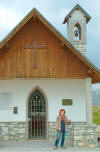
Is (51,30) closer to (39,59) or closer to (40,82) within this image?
(39,59)

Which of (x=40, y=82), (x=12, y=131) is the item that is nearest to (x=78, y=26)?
(x=40, y=82)

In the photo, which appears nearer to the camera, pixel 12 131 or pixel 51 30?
pixel 51 30

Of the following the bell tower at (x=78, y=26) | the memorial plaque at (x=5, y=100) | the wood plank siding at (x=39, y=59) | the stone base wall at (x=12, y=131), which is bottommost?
the stone base wall at (x=12, y=131)

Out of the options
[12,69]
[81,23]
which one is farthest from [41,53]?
[81,23]

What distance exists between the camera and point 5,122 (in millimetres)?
11734

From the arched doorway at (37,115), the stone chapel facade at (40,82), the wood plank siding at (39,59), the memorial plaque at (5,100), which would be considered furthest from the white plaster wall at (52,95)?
the wood plank siding at (39,59)

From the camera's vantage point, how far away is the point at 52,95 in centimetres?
1198

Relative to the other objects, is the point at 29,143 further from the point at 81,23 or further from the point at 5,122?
the point at 81,23

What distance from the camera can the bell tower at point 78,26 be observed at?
1547cm

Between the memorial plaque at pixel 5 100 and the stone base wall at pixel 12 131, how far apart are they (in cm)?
82

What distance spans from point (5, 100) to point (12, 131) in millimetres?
1627

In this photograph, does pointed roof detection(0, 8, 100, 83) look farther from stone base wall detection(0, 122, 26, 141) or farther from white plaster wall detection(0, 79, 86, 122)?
stone base wall detection(0, 122, 26, 141)

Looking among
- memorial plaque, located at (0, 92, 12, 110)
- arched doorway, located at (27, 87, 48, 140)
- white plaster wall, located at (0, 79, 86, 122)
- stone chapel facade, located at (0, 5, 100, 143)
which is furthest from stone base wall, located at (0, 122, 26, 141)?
memorial plaque, located at (0, 92, 12, 110)

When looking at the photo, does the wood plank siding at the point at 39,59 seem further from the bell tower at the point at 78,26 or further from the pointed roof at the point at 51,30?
the bell tower at the point at 78,26
